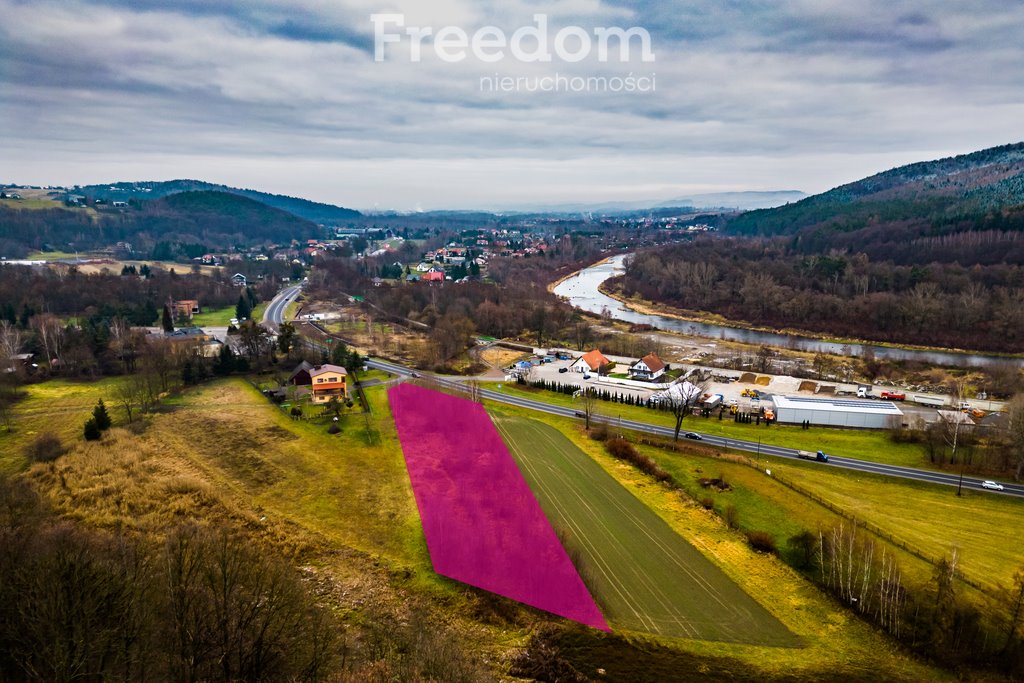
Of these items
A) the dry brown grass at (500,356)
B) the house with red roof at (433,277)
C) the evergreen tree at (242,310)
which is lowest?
the dry brown grass at (500,356)

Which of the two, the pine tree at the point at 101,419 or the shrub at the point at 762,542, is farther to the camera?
the pine tree at the point at 101,419

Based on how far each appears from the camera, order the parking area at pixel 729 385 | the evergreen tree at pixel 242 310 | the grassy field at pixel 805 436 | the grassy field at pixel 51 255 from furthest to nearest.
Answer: the grassy field at pixel 51 255 < the evergreen tree at pixel 242 310 < the parking area at pixel 729 385 < the grassy field at pixel 805 436

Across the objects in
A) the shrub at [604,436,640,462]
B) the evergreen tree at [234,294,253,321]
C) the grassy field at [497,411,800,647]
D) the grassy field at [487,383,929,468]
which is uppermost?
the evergreen tree at [234,294,253,321]

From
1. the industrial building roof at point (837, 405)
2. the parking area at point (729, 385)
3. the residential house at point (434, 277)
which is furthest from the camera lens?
the residential house at point (434, 277)

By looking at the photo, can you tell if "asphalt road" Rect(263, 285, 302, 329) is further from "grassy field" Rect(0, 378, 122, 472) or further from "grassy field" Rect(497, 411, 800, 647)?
"grassy field" Rect(497, 411, 800, 647)

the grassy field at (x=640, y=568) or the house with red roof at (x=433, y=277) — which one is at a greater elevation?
the house with red roof at (x=433, y=277)

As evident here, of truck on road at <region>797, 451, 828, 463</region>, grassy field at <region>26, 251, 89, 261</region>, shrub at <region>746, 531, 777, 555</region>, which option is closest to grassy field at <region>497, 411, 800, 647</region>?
shrub at <region>746, 531, 777, 555</region>

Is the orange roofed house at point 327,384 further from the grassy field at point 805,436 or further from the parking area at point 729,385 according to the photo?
the grassy field at point 805,436

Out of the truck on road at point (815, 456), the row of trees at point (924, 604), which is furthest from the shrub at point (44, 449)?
the truck on road at point (815, 456)
